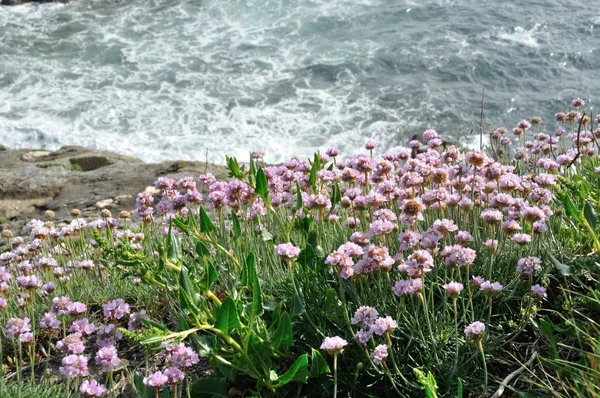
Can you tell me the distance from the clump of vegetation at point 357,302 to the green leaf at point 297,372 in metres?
0.01

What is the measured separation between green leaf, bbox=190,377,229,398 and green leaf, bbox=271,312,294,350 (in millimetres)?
344

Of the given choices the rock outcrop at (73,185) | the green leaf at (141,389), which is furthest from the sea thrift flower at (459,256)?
the rock outcrop at (73,185)

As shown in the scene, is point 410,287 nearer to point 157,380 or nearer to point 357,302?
point 357,302

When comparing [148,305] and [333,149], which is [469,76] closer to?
[333,149]

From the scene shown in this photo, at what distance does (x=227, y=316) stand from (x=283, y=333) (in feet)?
0.87

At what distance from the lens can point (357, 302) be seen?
2.87 metres

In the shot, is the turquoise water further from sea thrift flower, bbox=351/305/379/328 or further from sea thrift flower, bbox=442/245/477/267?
sea thrift flower, bbox=351/305/379/328

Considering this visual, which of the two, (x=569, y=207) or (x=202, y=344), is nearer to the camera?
(x=202, y=344)

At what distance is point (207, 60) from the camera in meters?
15.0

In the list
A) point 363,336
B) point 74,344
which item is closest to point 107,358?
point 74,344

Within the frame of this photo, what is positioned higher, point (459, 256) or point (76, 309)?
point (459, 256)

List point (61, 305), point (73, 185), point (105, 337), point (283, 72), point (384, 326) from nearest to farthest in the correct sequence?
point (384, 326)
point (105, 337)
point (61, 305)
point (73, 185)
point (283, 72)

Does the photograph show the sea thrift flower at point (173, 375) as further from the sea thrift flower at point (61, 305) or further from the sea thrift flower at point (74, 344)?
the sea thrift flower at point (61, 305)

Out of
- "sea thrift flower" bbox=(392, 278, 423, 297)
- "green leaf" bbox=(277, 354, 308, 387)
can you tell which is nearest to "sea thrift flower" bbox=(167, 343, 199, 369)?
"green leaf" bbox=(277, 354, 308, 387)
